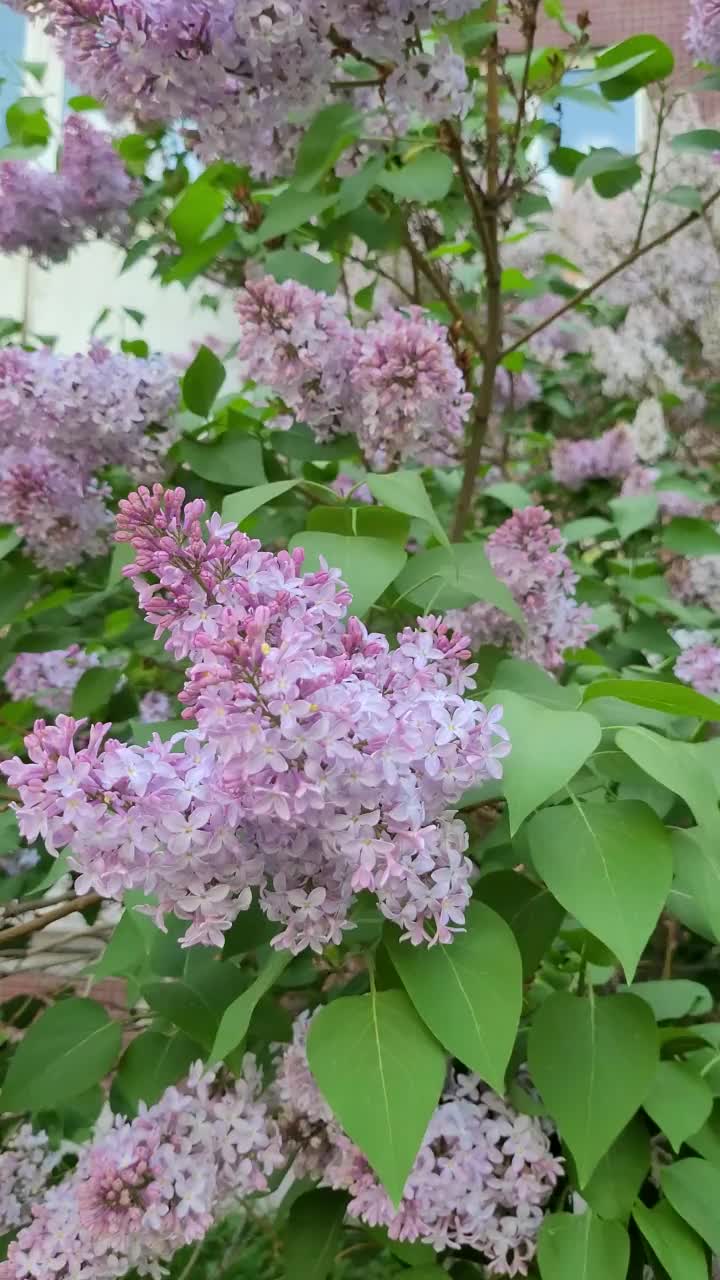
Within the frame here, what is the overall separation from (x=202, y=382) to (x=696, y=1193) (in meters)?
0.68

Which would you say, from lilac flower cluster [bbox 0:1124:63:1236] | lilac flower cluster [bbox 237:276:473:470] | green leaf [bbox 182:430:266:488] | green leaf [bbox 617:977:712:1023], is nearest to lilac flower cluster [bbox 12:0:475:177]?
lilac flower cluster [bbox 237:276:473:470]

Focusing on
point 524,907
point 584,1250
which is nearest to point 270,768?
point 524,907

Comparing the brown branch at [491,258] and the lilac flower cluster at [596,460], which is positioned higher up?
the brown branch at [491,258]

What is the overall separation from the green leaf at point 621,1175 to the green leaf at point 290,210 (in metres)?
0.71

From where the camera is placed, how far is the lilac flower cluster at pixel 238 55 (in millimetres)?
774

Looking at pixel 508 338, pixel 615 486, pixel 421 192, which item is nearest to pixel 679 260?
pixel 508 338

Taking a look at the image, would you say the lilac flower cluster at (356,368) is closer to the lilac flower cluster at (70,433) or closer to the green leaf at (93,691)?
Result: the lilac flower cluster at (70,433)

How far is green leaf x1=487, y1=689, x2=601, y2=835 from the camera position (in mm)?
431

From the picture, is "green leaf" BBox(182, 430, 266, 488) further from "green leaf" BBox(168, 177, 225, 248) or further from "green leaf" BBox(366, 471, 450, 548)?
"green leaf" BBox(366, 471, 450, 548)

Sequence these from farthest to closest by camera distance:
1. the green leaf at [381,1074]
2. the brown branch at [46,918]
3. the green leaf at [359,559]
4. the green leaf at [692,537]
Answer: the green leaf at [692,537] → the brown branch at [46,918] → the green leaf at [359,559] → the green leaf at [381,1074]

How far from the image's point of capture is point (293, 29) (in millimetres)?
779

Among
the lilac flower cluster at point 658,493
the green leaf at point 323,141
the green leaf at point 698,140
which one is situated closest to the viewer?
the green leaf at point 323,141

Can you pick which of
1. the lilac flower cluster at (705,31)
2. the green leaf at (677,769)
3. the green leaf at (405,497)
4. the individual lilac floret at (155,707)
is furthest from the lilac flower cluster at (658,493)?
the green leaf at (677,769)

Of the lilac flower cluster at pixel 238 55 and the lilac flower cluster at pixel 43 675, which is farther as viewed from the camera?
the lilac flower cluster at pixel 43 675
